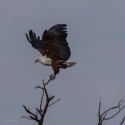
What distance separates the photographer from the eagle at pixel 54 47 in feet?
48.2

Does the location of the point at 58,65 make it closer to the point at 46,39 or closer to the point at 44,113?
the point at 46,39

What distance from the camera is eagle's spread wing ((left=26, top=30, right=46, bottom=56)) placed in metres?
15.4

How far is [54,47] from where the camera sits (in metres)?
15.1

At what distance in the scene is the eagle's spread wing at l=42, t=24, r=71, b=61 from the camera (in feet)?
48.9

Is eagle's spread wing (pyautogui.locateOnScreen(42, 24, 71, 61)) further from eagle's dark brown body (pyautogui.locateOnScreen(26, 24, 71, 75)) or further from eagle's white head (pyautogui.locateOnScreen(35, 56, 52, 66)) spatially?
eagle's white head (pyautogui.locateOnScreen(35, 56, 52, 66))

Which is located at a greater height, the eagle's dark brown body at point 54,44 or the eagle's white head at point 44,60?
the eagle's dark brown body at point 54,44

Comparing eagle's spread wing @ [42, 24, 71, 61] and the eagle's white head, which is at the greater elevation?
eagle's spread wing @ [42, 24, 71, 61]

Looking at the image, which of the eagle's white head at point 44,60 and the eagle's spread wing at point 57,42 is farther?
the eagle's spread wing at point 57,42

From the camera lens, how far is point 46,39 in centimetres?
1526

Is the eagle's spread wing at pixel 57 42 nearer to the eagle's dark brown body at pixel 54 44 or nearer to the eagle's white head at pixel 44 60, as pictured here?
the eagle's dark brown body at pixel 54 44

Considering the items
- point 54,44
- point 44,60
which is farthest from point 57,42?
point 44,60

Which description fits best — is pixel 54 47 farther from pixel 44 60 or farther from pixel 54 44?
pixel 44 60

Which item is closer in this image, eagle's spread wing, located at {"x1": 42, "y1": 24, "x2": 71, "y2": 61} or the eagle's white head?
the eagle's white head

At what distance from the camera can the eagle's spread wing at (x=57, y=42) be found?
14.9 m
